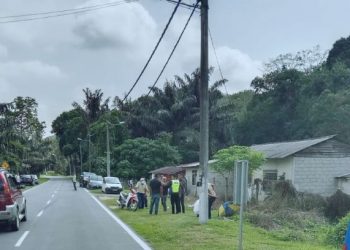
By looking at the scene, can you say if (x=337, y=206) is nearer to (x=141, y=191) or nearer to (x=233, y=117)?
(x=141, y=191)

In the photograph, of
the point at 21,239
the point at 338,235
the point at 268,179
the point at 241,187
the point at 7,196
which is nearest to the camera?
the point at 241,187

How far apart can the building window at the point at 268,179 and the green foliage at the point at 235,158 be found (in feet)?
5.60

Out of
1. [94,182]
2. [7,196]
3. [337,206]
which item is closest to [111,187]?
[94,182]

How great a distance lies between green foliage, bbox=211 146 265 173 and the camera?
105ft

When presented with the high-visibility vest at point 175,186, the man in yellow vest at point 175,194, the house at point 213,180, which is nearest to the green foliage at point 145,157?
the house at point 213,180

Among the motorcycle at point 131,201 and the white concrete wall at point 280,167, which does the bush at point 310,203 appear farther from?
the motorcycle at point 131,201

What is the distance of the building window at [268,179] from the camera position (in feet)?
111

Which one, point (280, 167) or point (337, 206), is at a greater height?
point (280, 167)

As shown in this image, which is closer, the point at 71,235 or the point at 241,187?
the point at 241,187

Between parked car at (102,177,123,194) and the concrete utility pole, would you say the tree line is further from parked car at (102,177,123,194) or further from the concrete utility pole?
the concrete utility pole

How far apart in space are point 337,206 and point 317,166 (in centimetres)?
664

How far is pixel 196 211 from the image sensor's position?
20031 millimetres

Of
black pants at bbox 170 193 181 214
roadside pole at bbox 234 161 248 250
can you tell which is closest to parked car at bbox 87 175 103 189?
black pants at bbox 170 193 181 214

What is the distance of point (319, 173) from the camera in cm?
3366
